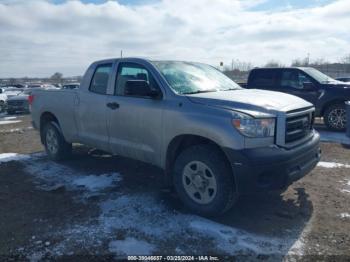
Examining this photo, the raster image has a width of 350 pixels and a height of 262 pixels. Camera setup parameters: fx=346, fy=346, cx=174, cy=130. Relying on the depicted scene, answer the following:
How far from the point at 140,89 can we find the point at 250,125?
1.59 metres

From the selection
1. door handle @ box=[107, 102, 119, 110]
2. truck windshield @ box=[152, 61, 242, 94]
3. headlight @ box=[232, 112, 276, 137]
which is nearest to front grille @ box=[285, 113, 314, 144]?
headlight @ box=[232, 112, 276, 137]

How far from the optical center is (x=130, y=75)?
17.1 feet

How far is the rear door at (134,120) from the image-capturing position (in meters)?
4.62

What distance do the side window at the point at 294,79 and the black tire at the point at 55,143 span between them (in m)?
6.90

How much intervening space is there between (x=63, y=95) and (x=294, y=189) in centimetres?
435

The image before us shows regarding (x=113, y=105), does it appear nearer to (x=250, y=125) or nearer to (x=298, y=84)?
(x=250, y=125)

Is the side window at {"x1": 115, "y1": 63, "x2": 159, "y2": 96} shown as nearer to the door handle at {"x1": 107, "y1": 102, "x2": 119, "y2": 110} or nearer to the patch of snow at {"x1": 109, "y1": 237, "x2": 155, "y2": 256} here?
the door handle at {"x1": 107, "y1": 102, "x2": 119, "y2": 110}

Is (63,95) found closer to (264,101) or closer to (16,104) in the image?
(264,101)

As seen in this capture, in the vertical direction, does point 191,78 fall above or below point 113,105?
above

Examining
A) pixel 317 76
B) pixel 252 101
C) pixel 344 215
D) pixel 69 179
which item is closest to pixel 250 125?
pixel 252 101

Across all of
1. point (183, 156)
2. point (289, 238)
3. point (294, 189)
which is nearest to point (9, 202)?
point (183, 156)

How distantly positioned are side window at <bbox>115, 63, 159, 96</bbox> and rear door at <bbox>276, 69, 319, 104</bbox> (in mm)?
6674

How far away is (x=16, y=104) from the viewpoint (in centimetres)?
1836

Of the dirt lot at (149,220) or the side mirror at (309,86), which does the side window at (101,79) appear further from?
the side mirror at (309,86)
